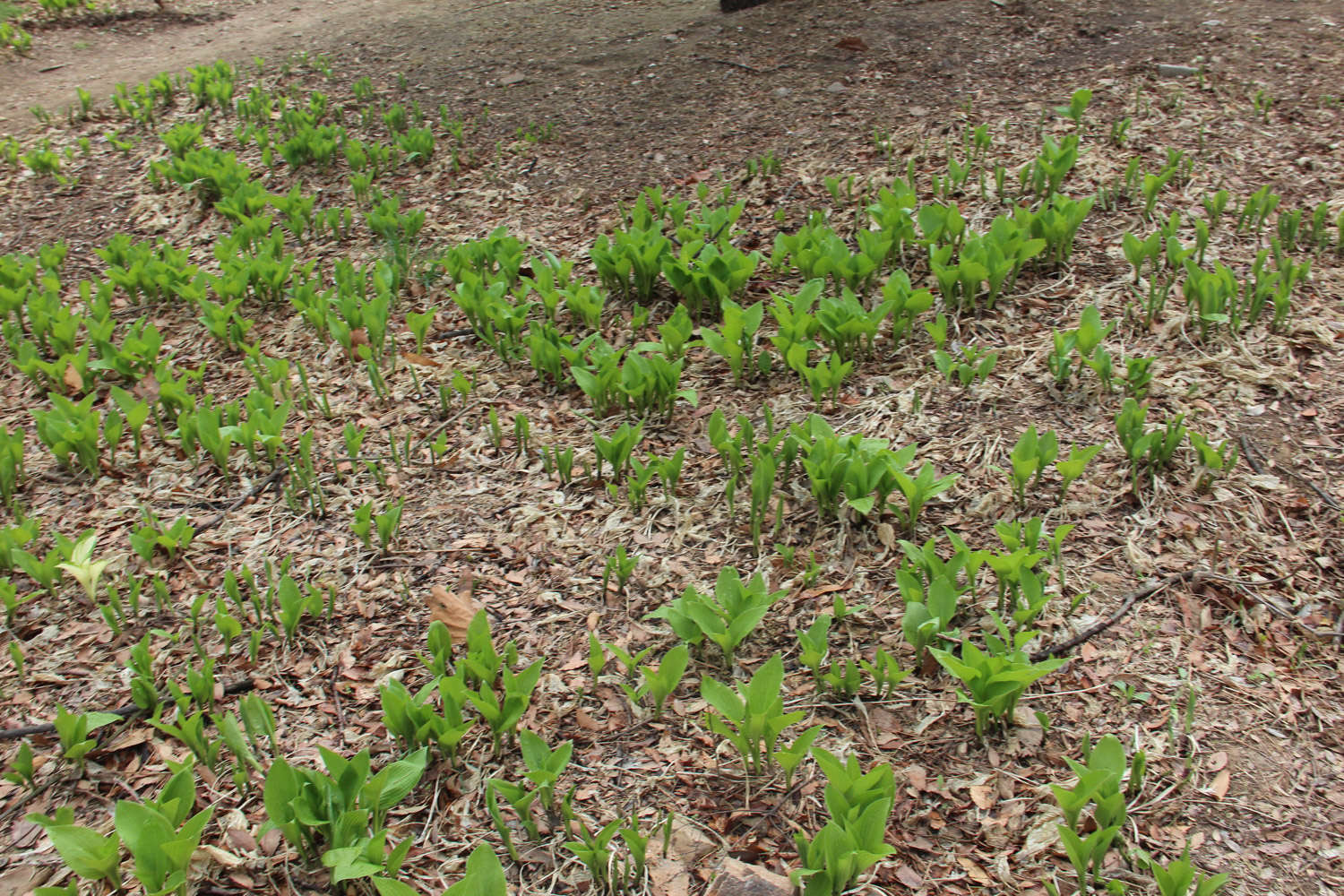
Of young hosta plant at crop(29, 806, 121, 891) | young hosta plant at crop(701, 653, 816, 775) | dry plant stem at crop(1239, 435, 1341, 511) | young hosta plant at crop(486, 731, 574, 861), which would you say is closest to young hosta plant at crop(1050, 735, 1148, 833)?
young hosta plant at crop(701, 653, 816, 775)

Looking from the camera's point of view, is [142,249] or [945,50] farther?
[945,50]

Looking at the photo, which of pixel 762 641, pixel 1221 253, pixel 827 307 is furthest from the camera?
pixel 1221 253

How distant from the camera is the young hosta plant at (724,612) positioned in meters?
2.28

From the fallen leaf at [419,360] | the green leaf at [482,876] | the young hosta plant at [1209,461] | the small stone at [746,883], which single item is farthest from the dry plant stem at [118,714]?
the young hosta plant at [1209,461]

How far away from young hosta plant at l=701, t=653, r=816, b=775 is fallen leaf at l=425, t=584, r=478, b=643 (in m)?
0.72

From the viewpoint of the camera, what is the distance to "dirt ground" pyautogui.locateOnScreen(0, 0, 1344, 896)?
197 cm

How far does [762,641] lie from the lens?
2.39 meters

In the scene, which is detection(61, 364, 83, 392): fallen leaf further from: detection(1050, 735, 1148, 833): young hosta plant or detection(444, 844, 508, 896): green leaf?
detection(1050, 735, 1148, 833): young hosta plant

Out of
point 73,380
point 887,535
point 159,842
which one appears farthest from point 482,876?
point 73,380

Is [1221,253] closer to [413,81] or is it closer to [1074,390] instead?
[1074,390]

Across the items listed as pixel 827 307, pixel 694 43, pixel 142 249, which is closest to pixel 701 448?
pixel 827 307

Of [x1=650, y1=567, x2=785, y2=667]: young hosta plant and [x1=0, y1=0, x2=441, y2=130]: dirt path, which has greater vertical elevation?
[x1=0, y1=0, x2=441, y2=130]: dirt path

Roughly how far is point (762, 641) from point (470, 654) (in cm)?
73

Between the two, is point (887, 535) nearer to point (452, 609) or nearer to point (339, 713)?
point (452, 609)
